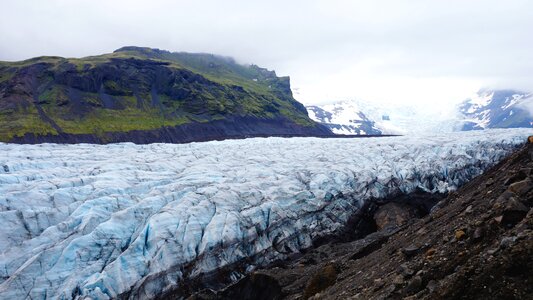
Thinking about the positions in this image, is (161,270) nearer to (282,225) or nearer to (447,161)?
(282,225)

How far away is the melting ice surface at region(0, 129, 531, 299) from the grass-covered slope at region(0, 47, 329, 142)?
209 feet

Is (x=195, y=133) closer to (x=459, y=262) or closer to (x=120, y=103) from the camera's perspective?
(x=120, y=103)

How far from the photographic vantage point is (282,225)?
23047mm

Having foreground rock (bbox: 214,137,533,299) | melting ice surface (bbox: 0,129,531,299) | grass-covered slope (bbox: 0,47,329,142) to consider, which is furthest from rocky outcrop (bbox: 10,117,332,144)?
foreground rock (bbox: 214,137,533,299)

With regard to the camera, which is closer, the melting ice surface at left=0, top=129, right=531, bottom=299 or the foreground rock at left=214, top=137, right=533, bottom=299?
the foreground rock at left=214, top=137, right=533, bottom=299

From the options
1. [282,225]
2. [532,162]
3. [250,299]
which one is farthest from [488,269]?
[282,225]

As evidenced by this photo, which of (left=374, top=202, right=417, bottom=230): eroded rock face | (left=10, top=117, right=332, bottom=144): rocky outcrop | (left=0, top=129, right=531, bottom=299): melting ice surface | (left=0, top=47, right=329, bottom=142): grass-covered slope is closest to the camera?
(left=0, top=129, right=531, bottom=299): melting ice surface

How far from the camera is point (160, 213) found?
810 inches

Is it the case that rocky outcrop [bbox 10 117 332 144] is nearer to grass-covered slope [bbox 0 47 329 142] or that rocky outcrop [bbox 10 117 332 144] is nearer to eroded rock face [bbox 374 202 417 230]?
grass-covered slope [bbox 0 47 329 142]

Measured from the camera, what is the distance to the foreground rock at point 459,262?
7145 mm

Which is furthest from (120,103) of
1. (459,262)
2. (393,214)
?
(459,262)

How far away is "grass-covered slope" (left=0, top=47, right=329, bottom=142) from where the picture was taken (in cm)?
9169

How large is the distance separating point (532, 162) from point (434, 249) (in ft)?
25.4

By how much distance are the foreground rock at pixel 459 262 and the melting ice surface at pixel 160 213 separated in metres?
6.35
